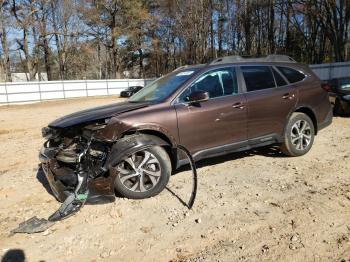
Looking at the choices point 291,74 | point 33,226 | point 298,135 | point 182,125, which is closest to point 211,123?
point 182,125

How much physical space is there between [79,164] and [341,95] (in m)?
8.74

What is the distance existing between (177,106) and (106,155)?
4.08 ft

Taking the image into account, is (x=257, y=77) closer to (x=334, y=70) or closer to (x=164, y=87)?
(x=164, y=87)

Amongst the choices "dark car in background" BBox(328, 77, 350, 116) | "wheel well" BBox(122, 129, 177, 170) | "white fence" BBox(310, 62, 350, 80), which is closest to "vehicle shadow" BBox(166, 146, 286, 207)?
"wheel well" BBox(122, 129, 177, 170)

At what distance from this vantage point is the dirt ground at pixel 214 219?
3395 mm

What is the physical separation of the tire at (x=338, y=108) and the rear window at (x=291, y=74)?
4975mm

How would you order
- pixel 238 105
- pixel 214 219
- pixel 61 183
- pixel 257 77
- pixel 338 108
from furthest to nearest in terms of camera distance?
pixel 338 108 → pixel 257 77 → pixel 238 105 → pixel 61 183 → pixel 214 219

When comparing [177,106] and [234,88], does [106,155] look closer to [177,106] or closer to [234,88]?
[177,106]

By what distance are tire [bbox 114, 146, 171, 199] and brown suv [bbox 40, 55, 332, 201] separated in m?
0.01

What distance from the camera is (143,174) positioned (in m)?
4.63

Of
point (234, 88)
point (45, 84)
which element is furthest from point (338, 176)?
point (45, 84)

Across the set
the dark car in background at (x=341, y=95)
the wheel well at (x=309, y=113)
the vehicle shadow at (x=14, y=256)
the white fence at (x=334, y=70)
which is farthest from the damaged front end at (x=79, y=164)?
the white fence at (x=334, y=70)

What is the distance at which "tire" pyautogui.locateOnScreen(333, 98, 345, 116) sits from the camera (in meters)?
10.7

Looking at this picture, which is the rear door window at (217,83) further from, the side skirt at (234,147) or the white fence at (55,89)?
the white fence at (55,89)
